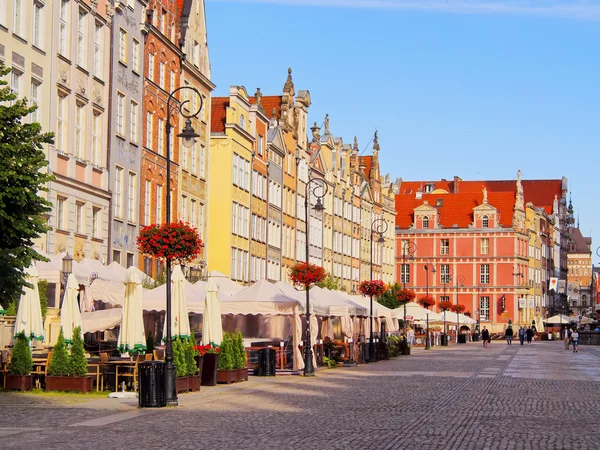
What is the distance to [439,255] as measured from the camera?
134 metres

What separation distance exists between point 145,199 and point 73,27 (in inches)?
409

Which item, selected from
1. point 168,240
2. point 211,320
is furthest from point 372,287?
point 168,240

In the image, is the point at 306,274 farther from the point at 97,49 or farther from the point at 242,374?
the point at 97,49

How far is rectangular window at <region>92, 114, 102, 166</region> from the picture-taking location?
43.4 meters

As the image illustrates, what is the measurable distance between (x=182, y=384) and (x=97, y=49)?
20.0 meters

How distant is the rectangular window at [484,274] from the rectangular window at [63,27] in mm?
96764

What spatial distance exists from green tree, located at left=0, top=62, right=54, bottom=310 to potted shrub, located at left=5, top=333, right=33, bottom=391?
192 inches

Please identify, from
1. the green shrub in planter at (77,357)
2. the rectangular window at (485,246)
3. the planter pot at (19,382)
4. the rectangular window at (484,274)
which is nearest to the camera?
the green shrub in planter at (77,357)

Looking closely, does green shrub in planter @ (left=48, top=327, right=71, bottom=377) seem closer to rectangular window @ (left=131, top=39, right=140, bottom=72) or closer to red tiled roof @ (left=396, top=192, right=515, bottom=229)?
rectangular window @ (left=131, top=39, right=140, bottom=72)

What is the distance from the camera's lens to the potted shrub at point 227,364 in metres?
31.5

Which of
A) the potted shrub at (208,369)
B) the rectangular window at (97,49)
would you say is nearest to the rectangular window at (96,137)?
the rectangular window at (97,49)

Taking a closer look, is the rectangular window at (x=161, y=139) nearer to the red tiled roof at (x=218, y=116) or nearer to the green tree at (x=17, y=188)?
the red tiled roof at (x=218, y=116)

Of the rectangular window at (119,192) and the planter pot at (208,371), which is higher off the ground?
the rectangular window at (119,192)

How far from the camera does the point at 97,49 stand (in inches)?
1726
